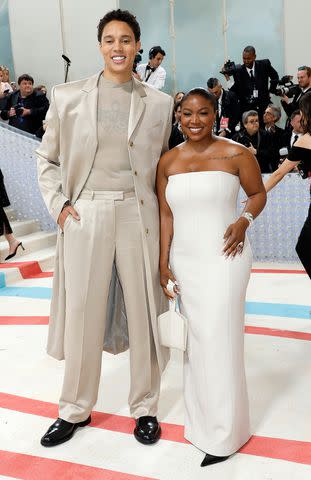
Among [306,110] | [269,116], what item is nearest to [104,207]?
[306,110]

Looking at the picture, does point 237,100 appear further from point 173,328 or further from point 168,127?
point 173,328

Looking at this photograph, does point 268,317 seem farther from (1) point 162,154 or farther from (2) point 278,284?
(1) point 162,154

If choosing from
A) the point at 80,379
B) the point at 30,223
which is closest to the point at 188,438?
the point at 80,379

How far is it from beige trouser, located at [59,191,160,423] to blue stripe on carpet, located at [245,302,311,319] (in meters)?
1.97

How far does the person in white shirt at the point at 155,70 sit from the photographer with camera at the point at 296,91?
60.5 inches

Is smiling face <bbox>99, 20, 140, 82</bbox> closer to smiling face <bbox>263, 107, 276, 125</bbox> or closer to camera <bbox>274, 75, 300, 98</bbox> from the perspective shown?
smiling face <bbox>263, 107, 276, 125</bbox>

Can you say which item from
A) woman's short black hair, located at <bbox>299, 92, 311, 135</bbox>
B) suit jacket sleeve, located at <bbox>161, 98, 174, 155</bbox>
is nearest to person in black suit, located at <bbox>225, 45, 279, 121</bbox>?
woman's short black hair, located at <bbox>299, 92, 311, 135</bbox>

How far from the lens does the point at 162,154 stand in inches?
102

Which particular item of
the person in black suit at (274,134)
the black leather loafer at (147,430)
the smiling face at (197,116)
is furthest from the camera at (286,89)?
the black leather loafer at (147,430)

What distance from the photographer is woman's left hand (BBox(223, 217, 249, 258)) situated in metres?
2.32

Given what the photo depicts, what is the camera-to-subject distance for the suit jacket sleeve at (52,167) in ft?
8.20

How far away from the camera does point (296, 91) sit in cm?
734

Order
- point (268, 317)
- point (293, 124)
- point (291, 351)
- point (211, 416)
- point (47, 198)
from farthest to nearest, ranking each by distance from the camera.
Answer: point (293, 124) → point (268, 317) → point (291, 351) → point (47, 198) → point (211, 416)

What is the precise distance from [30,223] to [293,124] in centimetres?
321
